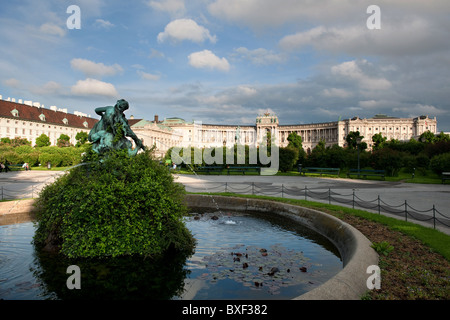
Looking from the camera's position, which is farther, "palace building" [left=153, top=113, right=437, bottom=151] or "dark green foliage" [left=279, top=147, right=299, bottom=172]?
"palace building" [left=153, top=113, right=437, bottom=151]

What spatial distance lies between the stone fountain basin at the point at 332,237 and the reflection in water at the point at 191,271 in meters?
0.49

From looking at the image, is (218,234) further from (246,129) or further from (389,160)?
(246,129)

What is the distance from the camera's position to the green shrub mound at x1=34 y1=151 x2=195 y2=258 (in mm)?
6301

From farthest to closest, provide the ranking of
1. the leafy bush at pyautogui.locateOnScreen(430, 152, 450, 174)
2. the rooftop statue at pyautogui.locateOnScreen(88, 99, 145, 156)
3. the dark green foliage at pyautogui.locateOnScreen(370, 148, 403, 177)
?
the dark green foliage at pyautogui.locateOnScreen(370, 148, 403, 177) < the leafy bush at pyautogui.locateOnScreen(430, 152, 450, 174) < the rooftop statue at pyautogui.locateOnScreen(88, 99, 145, 156)

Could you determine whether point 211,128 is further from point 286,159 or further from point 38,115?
point 286,159

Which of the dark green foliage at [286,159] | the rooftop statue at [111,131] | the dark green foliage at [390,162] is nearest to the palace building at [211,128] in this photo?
the dark green foliage at [286,159]

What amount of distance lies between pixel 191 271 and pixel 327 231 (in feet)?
14.9

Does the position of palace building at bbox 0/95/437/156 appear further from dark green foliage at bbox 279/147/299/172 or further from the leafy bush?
the leafy bush

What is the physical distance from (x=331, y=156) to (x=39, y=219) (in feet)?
128

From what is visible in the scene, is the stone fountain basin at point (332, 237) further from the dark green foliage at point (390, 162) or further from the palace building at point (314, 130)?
Answer: the palace building at point (314, 130)

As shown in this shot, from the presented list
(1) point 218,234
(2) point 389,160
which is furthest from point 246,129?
(1) point 218,234

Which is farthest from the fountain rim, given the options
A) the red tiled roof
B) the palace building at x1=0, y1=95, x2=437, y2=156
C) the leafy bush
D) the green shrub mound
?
the red tiled roof

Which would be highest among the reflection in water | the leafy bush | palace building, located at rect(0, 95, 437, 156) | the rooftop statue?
palace building, located at rect(0, 95, 437, 156)

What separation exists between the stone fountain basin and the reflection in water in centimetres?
49
